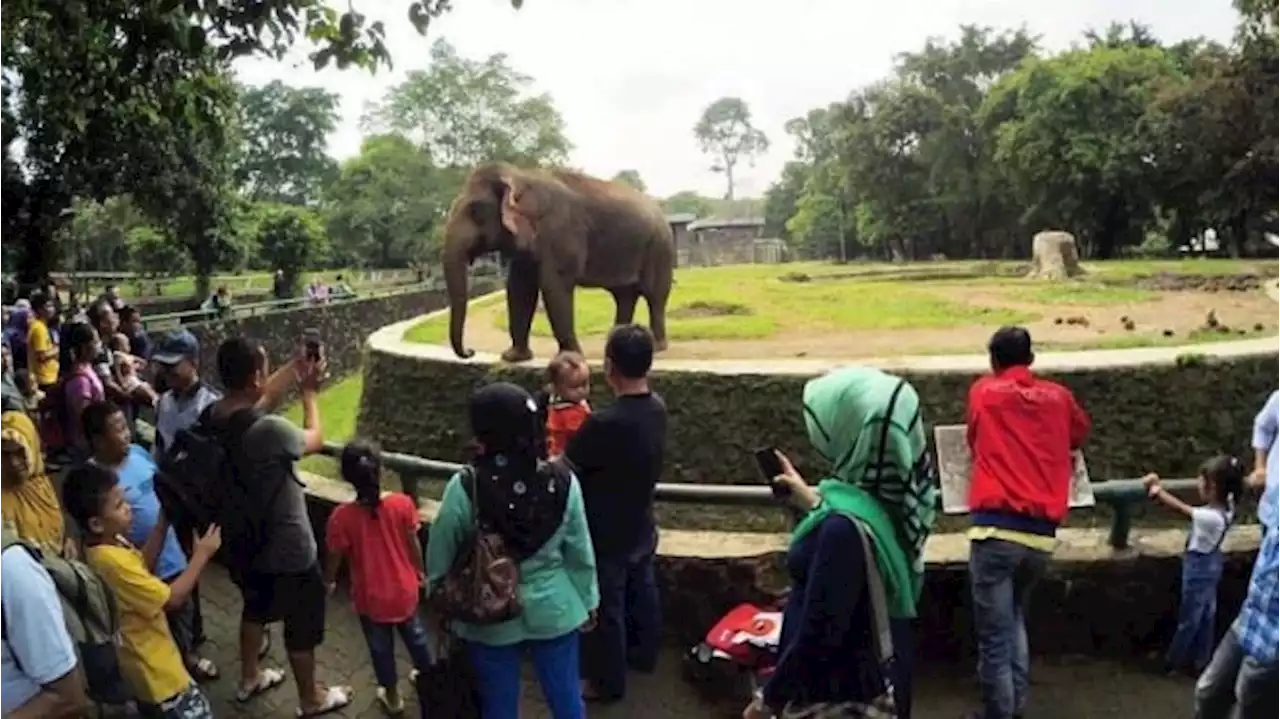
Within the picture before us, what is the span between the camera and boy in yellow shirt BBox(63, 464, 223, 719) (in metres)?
3.69

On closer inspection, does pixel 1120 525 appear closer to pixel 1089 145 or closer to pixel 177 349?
pixel 177 349

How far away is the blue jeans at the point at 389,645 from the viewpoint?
4.74m

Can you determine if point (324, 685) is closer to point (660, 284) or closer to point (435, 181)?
point (660, 284)

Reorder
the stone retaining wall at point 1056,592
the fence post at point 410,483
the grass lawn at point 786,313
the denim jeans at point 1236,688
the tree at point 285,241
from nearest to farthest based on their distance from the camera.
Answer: the denim jeans at point 1236,688
the stone retaining wall at point 1056,592
the fence post at point 410,483
the grass lawn at point 786,313
the tree at point 285,241

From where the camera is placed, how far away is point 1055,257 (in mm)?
20984

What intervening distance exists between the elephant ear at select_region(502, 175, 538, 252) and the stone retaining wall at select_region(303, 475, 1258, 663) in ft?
14.4

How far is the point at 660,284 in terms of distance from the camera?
10.7 metres

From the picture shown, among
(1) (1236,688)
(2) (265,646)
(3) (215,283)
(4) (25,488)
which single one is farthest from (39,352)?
(3) (215,283)

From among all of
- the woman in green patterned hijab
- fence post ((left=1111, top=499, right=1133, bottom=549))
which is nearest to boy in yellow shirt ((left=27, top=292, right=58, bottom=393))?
fence post ((left=1111, top=499, right=1133, bottom=549))

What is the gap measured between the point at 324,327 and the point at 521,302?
12.0 m

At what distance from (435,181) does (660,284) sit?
136 feet

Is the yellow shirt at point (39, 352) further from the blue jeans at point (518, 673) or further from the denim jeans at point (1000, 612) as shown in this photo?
the denim jeans at point (1000, 612)

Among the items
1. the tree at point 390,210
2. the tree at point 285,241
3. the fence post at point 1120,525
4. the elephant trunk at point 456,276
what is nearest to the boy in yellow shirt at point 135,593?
the fence post at point 1120,525

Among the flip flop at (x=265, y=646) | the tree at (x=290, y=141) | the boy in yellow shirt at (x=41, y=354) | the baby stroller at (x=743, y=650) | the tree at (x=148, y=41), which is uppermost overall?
the tree at (x=290, y=141)
